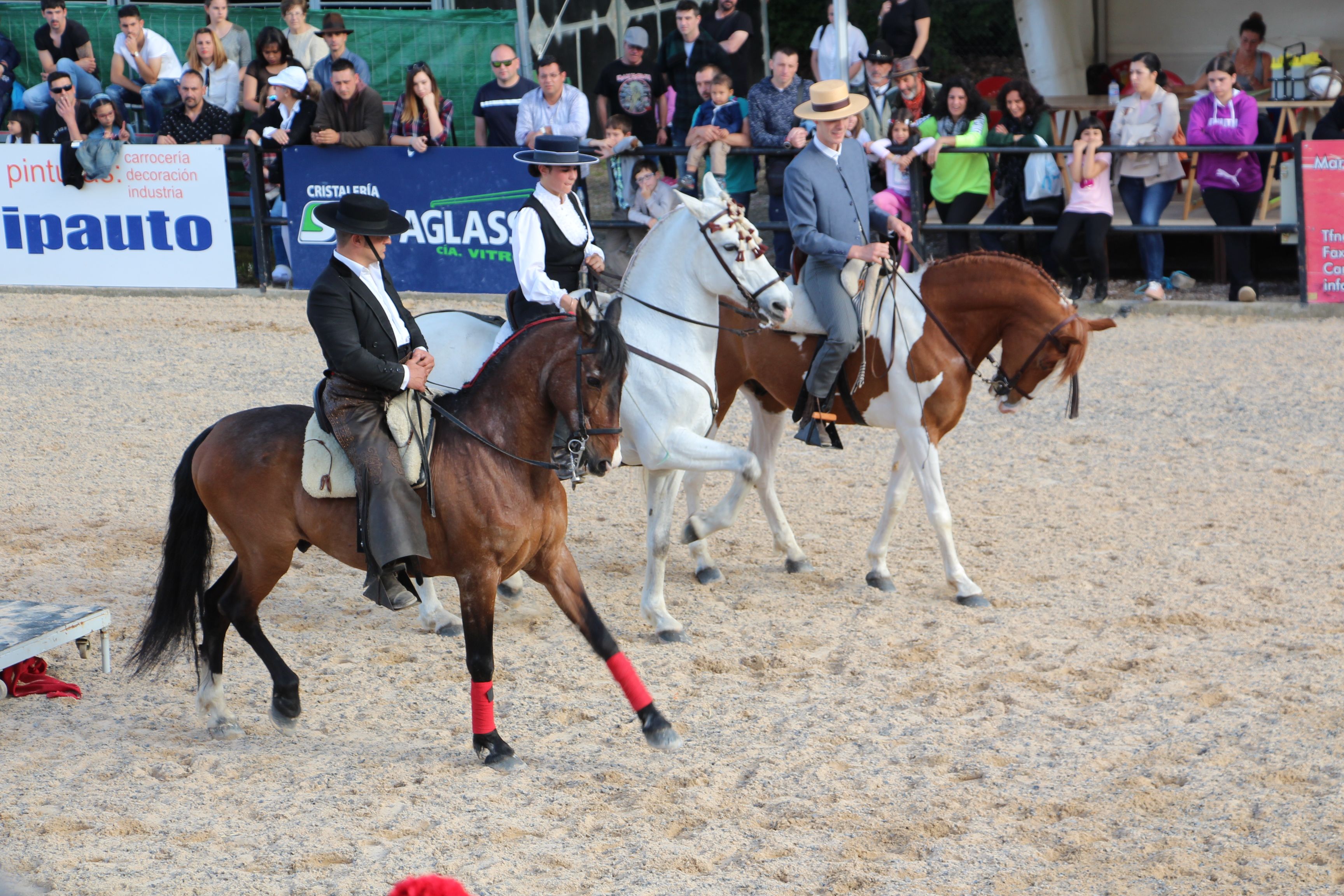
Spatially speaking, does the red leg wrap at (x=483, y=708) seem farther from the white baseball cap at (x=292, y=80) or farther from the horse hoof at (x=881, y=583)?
the white baseball cap at (x=292, y=80)

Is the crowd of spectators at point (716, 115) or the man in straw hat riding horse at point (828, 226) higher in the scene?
the crowd of spectators at point (716, 115)

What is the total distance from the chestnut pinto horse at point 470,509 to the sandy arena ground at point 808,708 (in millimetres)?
382

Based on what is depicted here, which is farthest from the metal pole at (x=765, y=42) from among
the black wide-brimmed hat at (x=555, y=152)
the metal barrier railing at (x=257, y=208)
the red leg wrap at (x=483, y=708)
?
the red leg wrap at (x=483, y=708)

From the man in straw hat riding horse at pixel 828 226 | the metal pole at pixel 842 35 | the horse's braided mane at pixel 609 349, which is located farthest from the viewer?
the metal pole at pixel 842 35

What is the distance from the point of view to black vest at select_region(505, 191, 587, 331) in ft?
21.6

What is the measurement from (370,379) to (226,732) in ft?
5.34

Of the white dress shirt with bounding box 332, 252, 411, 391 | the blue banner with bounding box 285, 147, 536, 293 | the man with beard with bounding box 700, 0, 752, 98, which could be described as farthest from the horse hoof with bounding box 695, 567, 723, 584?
the man with beard with bounding box 700, 0, 752, 98

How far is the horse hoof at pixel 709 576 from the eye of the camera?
24.1ft

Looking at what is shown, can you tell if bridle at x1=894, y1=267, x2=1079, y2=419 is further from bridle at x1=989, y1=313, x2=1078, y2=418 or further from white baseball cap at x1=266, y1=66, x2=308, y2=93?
white baseball cap at x1=266, y1=66, x2=308, y2=93

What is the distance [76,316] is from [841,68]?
7921 mm

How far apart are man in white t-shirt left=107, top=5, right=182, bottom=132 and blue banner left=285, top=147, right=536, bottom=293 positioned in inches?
92.6

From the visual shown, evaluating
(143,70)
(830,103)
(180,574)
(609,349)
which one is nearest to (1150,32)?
(830,103)

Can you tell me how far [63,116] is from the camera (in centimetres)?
1460

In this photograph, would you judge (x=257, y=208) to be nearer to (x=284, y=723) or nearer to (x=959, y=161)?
(x=959, y=161)
